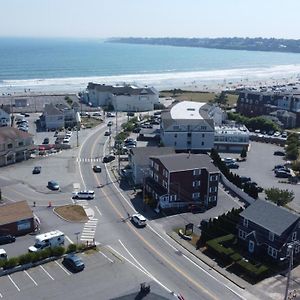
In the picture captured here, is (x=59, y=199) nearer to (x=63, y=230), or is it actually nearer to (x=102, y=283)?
(x=63, y=230)

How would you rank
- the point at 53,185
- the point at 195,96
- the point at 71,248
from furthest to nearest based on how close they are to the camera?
the point at 195,96, the point at 53,185, the point at 71,248

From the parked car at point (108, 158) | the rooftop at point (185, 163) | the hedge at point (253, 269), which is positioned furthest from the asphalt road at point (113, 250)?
the rooftop at point (185, 163)

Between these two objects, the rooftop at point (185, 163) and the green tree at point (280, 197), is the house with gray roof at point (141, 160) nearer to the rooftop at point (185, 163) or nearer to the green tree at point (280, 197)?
the rooftop at point (185, 163)

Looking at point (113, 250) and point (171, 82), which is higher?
point (113, 250)

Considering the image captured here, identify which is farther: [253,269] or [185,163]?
[185,163]

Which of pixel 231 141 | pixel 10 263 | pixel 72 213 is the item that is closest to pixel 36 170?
pixel 72 213

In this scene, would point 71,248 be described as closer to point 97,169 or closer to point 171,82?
point 97,169

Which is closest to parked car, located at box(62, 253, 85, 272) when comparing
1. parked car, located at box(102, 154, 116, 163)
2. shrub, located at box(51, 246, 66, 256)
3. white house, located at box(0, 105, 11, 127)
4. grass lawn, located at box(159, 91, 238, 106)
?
shrub, located at box(51, 246, 66, 256)
